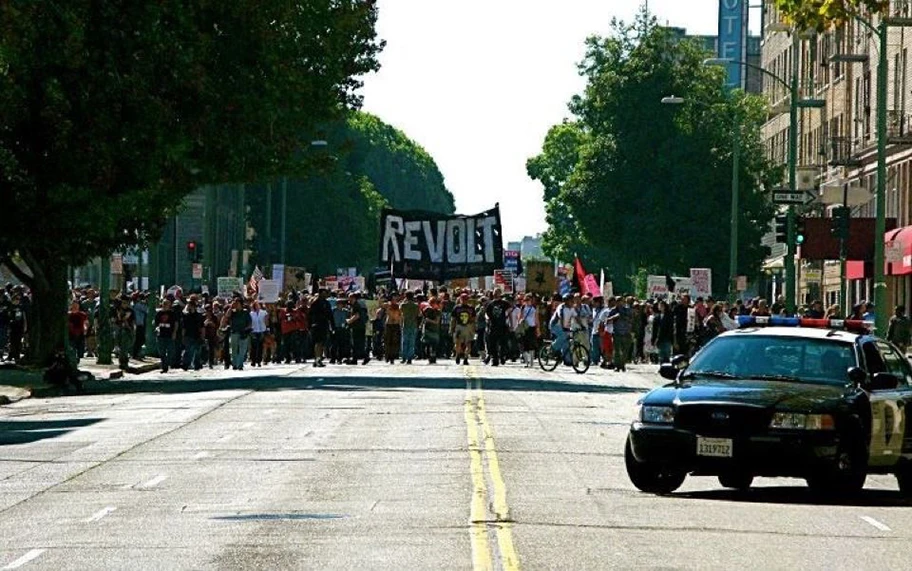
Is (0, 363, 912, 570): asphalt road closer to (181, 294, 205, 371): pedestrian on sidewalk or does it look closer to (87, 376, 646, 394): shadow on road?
(87, 376, 646, 394): shadow on road

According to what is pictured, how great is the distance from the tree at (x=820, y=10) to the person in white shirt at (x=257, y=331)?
33.8 metres

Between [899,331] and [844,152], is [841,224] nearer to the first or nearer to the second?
[899,331]

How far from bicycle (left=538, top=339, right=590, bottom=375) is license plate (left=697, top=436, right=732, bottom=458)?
34393 millimetres

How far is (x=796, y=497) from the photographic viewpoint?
1981cm

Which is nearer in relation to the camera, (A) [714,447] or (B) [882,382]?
(A) [714,447]

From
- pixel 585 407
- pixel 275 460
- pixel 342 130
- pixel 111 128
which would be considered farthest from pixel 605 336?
pixel 342 130

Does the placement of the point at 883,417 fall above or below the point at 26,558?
above

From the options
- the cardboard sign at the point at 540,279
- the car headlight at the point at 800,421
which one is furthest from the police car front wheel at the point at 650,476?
the cardboard sign at the point at 540,279

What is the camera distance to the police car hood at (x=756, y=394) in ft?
61.8

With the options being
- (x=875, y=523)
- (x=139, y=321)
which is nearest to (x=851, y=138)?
(x=139, y=321)

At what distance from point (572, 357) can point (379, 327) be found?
1163 cm

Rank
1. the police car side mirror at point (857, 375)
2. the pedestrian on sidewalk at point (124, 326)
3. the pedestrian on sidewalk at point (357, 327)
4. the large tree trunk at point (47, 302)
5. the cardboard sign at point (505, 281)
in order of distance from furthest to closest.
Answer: the cardboard sign at point (505, 281), the pedestrian on sidewalk at point (357, 327), the pedestrian on sidewalk at point (124, 326), the large tree trunk at point (47, 302), the police car side mirror at point (857, 375)

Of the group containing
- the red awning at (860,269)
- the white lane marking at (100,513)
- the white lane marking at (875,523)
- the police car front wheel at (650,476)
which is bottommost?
the white lane marking at (100,513)

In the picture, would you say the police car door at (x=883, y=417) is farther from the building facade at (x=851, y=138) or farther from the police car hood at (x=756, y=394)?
the building facade at (x=851, y=138)
